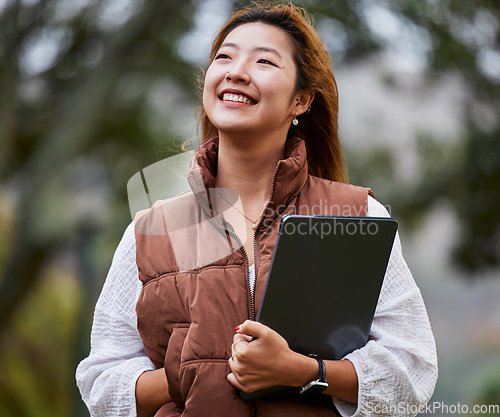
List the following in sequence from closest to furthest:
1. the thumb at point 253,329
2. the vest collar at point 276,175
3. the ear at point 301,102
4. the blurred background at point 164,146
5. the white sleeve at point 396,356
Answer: the thumb at point 253,329
the white sleeve at point 396,356
the vest collar at point 276,175
the ear at point 301,102
the blurred background at point 164,146

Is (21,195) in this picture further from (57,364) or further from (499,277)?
(499,277)

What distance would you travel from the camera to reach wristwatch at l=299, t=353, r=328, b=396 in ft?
3.43

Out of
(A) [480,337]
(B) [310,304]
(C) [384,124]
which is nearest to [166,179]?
(B) [310,304]

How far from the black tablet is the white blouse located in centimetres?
6

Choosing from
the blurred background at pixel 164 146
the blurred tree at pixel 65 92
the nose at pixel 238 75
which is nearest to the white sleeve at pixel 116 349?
the nose at pixel 238 75

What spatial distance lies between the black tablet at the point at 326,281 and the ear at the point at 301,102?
0.41 metres

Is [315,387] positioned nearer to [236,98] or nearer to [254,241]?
[254,241]

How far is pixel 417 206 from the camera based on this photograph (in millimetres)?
4211

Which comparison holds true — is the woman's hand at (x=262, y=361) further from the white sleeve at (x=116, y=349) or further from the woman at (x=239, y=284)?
the white sleeve at (x=116, y=349)

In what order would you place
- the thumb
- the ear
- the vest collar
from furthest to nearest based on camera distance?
the ear → the vest collar → the thumb

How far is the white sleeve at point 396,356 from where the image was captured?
1.10 meters

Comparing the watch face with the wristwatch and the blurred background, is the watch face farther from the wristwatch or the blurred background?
the blurred background

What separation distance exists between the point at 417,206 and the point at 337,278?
129 inches

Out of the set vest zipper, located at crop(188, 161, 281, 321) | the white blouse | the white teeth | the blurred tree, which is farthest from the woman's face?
the blurred tree
